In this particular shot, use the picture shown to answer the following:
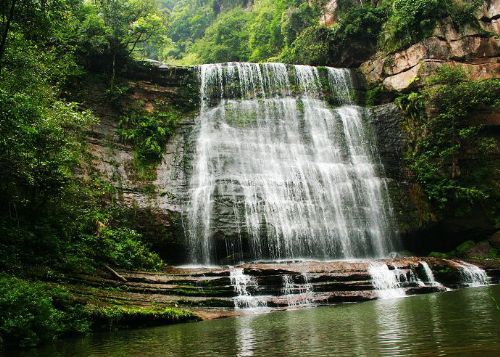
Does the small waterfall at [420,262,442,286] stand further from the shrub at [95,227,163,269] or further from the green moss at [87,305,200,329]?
the shrub at [95,227,163,269]

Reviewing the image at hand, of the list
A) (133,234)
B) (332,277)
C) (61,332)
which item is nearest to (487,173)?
(332,277)

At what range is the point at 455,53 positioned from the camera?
21938 mm

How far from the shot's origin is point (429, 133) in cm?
2020

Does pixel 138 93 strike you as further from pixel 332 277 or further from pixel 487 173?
pixel 487 173

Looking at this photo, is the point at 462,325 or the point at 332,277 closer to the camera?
the point at 462,325

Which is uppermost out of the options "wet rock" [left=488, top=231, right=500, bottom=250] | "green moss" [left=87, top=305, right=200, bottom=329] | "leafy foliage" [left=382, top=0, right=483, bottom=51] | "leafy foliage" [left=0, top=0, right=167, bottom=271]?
"leafy foliage" [left=382, top=0, right=483, bottom=51]

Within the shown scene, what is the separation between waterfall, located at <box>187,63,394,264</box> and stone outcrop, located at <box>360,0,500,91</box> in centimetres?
300

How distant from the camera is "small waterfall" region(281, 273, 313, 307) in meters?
11.5

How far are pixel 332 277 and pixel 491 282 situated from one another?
5752 millimetres

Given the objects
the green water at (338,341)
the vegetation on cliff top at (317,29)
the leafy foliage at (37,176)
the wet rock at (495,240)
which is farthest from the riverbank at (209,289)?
the vegetation on cliff top at (317,29)

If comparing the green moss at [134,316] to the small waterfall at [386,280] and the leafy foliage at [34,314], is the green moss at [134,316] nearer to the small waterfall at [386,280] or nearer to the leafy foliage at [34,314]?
the leafy foliage at [34,314]

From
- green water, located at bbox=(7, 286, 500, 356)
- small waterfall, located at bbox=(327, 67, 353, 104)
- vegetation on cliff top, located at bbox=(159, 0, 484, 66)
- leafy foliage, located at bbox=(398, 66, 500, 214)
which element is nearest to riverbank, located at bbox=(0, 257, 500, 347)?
green water, located at bbox=(7, 286, 500, 356)

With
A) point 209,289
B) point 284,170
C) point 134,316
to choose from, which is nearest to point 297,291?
point 209,289

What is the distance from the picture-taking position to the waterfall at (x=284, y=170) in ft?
55.6
